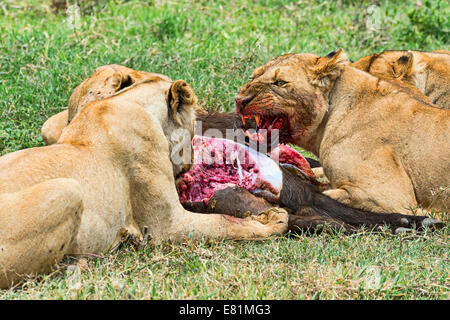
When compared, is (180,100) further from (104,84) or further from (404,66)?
(404,66)

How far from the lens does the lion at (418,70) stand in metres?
6.08

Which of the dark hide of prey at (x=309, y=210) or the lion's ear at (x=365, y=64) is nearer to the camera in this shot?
the dark hide of prey at (x=309, y=210)

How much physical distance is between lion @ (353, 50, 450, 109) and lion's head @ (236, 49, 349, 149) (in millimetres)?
576

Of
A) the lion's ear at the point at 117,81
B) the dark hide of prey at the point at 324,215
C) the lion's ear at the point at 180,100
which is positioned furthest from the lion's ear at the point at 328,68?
the lion's ear at the point at 117,81

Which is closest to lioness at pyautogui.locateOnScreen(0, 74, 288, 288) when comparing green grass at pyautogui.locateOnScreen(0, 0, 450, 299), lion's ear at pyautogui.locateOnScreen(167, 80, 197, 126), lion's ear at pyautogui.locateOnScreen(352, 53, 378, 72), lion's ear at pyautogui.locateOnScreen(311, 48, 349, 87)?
lion's ear at pyautogui.locateOnScreen(167, 80, 197, 126)

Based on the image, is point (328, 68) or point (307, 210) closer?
point (307, 210)

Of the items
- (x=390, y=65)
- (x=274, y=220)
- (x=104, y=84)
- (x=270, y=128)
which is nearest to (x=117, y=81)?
(x=104, y=84)

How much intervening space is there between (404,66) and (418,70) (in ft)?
0.59

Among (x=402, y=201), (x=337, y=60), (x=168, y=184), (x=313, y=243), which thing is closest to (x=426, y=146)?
(x=402, y=201)

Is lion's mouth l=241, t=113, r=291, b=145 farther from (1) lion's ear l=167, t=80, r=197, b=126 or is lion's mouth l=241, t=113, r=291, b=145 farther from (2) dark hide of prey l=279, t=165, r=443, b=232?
(1) lion's ear l=167, t=80, r=197, b=126

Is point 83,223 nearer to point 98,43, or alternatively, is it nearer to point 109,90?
point 109,90

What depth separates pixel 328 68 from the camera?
18.3 ft

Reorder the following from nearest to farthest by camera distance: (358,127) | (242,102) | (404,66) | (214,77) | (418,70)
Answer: (358,127)
(242,102)
(404,66)
(418,70)
(214,77)

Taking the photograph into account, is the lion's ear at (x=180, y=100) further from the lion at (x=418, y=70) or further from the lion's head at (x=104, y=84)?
the lion at (x=418, y=70)
